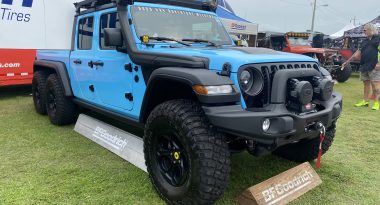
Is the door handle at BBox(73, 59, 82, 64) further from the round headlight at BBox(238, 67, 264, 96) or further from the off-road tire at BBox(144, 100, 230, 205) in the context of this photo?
the round headlight at BBox(238, 67, 264, 96)

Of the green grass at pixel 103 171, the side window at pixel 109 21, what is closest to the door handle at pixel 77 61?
the side window at pixel 109 21

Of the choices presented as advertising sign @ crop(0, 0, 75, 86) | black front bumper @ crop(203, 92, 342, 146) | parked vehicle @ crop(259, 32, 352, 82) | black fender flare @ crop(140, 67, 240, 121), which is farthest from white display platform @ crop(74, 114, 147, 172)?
parked vehicle @ crop(259, 32, 352, 82)

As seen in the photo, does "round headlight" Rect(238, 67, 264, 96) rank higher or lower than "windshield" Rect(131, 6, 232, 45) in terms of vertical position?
lower

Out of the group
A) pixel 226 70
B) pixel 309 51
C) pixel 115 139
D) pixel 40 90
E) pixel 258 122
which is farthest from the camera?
pixel 309 51

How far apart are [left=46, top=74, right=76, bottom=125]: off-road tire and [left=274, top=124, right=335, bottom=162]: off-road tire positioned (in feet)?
10.4

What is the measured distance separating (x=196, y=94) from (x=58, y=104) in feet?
10.8

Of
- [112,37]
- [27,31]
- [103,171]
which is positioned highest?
[27,31]

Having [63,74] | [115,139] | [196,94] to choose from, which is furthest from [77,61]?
[196,94]

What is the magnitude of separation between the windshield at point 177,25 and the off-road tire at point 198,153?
1117 mm

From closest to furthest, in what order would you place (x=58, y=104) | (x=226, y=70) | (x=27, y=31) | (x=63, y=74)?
1. (x=226, y=70)
2. (x=63, y=74)
3. (x=58, y=104)
4. (x=27, y=31)

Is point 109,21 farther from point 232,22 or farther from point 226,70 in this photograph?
point 232,22

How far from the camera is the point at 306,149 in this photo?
3.71m

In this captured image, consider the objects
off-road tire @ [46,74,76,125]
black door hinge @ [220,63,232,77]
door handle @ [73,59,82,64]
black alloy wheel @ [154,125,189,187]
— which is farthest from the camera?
off-road tire @ [46,74,76,125]

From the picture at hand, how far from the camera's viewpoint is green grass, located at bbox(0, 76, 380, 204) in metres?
3.04
